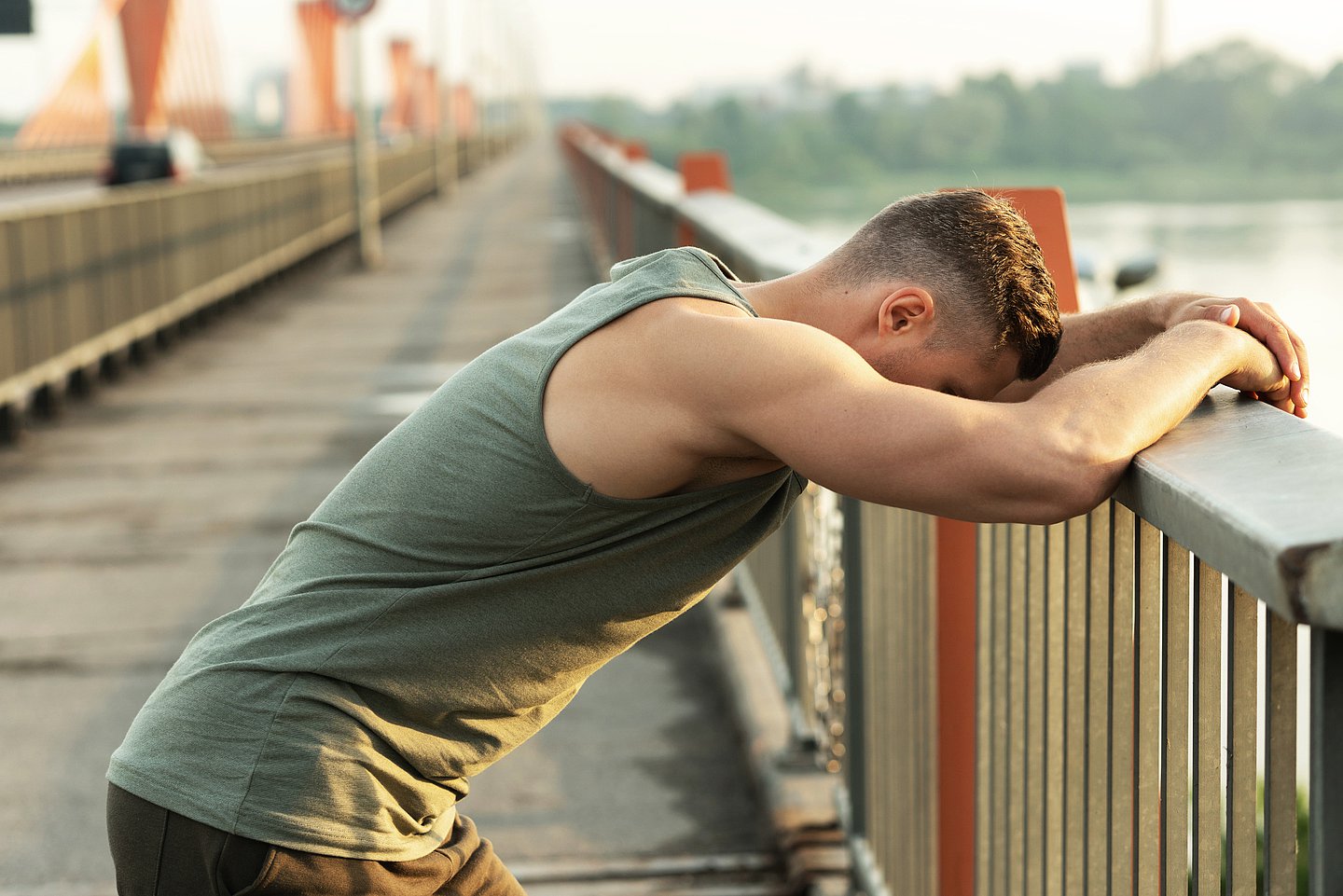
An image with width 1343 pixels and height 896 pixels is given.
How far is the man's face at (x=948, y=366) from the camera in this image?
6.47ft

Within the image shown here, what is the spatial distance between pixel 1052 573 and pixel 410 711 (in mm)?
834

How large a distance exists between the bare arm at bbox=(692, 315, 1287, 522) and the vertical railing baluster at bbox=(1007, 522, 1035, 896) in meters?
0.51

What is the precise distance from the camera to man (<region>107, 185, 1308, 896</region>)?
1866 millimetres

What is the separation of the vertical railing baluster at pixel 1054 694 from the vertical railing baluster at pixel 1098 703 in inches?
5.0

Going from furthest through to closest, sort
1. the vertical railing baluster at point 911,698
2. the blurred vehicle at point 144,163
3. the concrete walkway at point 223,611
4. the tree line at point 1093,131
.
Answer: the blurred vehicle at point 144,163 < the tree line at point 1093,131 < the concrete walkway at point 223,611 < the vertical railing baluster at point 911,698

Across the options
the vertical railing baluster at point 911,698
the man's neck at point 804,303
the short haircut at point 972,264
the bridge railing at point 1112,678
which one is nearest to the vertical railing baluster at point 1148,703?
the bridge railing at point 1112,678

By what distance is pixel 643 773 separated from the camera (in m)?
4.62

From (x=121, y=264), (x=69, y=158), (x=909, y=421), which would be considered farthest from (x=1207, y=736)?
(x=69, y=158)

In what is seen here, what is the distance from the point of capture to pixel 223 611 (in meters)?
5.92

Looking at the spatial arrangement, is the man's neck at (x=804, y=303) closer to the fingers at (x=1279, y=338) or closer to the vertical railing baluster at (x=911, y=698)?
the fingers at (x=1279, y=338)

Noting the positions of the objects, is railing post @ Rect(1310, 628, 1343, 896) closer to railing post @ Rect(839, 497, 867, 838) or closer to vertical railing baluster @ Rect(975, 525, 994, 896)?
vertical railing baluster @ Rect(975, 525, 994, 896)

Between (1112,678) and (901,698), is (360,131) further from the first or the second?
(1112,678)

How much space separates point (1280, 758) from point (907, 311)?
2.39 feet

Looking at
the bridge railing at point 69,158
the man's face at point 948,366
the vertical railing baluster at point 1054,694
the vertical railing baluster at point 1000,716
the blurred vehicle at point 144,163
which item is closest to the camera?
the man's face at point 948,366
